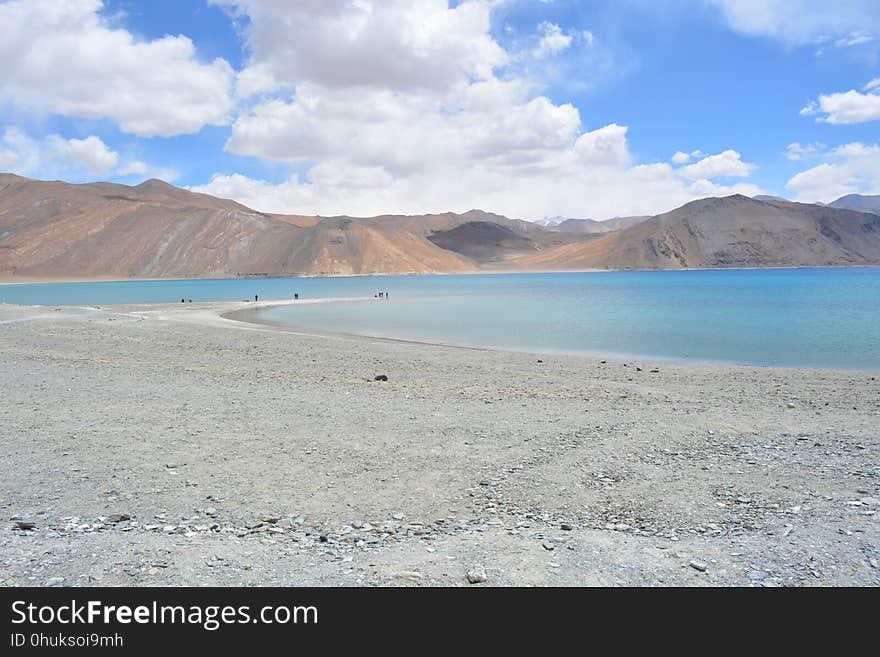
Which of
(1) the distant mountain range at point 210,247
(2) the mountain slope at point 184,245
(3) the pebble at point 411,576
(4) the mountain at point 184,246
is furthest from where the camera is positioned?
(1) the distant mountain range at point 210,247

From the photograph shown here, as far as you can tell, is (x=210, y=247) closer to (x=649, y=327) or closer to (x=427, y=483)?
(x=649, y=327)

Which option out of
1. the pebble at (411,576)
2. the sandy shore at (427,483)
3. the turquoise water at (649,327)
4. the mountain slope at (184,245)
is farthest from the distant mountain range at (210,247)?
the pebble at (411,576)

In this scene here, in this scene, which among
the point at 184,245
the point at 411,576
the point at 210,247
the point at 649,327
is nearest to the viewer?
the point at 411,576

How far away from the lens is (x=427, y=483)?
683 cm

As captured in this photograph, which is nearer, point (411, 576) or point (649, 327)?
point (411, 576)

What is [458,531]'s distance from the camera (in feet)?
17.9

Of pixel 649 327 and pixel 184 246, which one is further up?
pixel 184 246

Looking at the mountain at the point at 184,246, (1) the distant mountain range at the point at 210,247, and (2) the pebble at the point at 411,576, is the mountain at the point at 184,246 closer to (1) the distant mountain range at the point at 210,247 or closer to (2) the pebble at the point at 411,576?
(1) the distant mountain range at the point at 210,247

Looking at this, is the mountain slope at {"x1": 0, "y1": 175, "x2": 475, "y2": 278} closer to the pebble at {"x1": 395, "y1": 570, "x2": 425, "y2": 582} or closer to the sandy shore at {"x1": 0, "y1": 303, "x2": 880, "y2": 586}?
the sandy shore at {"x1": 0, "y1": 303, "x2": 880, "y2": 586}

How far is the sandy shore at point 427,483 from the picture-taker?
461 cm

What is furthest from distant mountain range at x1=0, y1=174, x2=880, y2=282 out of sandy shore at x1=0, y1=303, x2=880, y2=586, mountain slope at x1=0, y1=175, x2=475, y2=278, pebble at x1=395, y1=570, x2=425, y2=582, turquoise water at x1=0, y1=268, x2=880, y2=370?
pebble at x1=395, y1=570, x2=425, y2=582

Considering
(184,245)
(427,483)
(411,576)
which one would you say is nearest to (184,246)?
(184,245)

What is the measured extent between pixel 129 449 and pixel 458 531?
4.64 metres

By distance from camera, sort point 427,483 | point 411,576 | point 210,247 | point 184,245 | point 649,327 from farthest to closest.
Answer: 1. point 210,247
2. point 184,245
3. point 649,327
4. point 427,483
5. point 411,576
